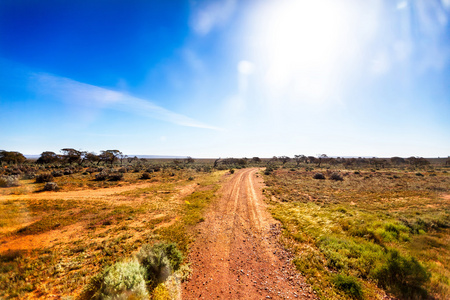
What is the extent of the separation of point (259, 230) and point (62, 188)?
1086 inches

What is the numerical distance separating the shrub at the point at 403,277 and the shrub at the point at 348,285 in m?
1.25

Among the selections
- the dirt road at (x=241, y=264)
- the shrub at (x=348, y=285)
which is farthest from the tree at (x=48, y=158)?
the shrub at (x=348, y=285)

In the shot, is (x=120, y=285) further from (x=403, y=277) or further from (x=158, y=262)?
(x=403, y=277)

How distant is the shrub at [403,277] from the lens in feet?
19.3

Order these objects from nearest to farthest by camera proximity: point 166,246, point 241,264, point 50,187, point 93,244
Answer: point 241,264, point 166,246, point 93,244, point 50,187

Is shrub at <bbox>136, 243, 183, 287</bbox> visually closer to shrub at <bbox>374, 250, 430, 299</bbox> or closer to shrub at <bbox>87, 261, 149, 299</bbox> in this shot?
shrub at <bbox>87, 261, 149, 299</bbox>

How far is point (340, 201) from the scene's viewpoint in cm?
1866

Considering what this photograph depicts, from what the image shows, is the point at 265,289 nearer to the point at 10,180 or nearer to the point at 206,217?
the point at 206,217

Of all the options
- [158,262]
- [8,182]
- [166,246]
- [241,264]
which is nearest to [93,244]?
[166,246]

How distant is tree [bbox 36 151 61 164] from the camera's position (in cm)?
5094

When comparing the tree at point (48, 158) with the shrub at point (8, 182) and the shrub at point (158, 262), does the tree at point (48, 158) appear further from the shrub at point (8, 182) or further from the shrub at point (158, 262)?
the shrub at point (158, 262)

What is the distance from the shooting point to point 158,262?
21.6ft

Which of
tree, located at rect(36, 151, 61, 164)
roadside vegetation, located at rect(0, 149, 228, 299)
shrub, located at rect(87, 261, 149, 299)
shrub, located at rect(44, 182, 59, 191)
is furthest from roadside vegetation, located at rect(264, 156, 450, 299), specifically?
tree, located at rect(36, 151, 61, 164)

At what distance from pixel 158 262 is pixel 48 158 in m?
73.7
